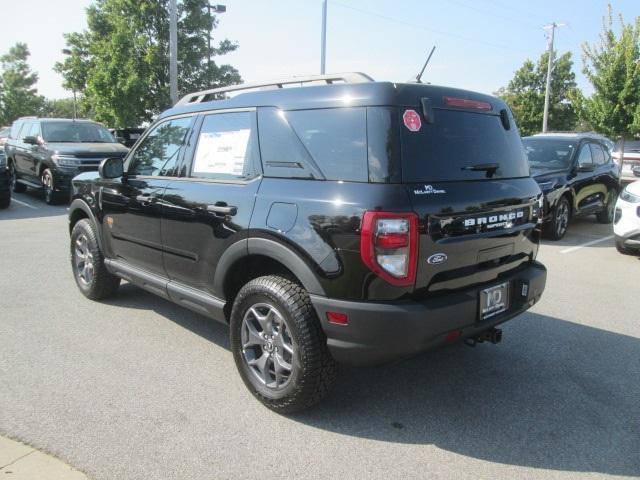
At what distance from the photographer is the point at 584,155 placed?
30.0ft

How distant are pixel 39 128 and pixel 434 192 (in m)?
12.3

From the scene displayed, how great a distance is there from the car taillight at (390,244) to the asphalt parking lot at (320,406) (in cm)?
97

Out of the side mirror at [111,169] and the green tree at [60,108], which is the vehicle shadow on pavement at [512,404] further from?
the green tree at [60,108]

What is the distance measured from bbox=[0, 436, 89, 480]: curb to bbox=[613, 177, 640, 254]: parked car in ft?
23.2

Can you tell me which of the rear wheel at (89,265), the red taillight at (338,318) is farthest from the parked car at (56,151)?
the red taillight at (338,318)

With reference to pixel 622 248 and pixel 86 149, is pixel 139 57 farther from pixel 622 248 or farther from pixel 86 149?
pixel 622 248

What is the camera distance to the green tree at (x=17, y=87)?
57.8m

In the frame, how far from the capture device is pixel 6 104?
57812 mm

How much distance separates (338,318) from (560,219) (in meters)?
7.14

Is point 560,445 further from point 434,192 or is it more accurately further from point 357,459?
point 434,192

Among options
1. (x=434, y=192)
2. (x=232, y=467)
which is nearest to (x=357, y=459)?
(x=232, y=467)

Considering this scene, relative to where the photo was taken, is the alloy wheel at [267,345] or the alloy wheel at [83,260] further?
the alloy wheel at [83,260]

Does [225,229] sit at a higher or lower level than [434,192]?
lower

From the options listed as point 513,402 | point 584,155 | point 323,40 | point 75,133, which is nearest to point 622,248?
point 584,155
